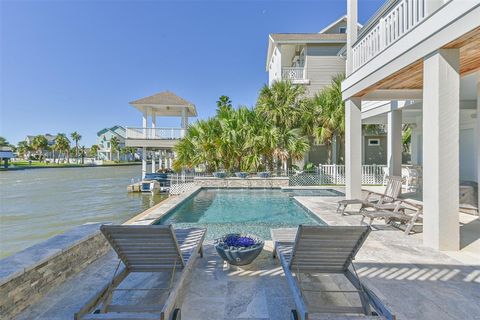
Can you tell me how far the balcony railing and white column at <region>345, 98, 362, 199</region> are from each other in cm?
1447

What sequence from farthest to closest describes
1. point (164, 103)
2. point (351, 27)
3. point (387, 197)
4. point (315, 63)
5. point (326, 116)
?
point (164, 103), point (315, 63), point (326, 116), point (351, 27), point (387, 197)

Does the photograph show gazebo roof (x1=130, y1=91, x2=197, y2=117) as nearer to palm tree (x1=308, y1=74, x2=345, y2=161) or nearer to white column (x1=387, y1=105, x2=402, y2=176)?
palm tree (x1=308, y1=74, x2=345, y2=161)

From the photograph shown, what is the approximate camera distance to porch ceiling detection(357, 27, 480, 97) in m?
4.25

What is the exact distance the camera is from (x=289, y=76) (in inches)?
782

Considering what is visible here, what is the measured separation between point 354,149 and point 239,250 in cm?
568

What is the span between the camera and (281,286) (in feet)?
11.0

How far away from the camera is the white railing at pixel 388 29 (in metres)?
5.18

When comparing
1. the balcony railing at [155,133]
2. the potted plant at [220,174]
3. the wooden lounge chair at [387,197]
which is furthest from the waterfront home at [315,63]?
the wooden lounge chair at [387,197]

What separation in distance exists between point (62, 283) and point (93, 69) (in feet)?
99.6

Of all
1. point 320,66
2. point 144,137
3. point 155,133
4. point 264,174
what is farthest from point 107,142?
point 264,174

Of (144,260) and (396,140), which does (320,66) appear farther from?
(144,260)

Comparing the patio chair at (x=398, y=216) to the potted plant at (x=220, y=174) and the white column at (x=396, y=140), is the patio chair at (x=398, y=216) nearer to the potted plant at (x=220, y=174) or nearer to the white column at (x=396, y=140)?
the white column at (x=396, y=140)

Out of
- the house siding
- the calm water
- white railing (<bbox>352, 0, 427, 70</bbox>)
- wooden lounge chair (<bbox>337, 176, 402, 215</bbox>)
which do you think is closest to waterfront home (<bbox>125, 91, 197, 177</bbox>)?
the calm water

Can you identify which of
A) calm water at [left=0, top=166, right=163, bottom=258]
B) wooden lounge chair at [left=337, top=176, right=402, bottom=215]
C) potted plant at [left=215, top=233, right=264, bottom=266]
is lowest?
calm water at [left=0, top=166, right=163, bottom=258]
